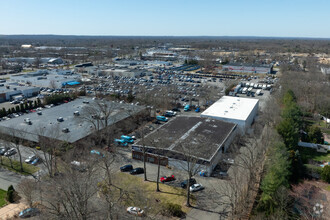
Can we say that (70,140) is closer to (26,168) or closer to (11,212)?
(26,168)

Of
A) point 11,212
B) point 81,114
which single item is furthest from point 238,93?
point 11,212

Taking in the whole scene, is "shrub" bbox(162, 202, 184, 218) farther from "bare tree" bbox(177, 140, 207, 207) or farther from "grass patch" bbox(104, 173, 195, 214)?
"bare tree" bbox(177, 140, 207, 207)

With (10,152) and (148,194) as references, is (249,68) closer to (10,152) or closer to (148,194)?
(148,194)

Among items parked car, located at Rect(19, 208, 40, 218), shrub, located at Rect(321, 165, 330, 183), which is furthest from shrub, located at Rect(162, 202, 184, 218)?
shrub, located at Rect(321, 165, 330, 183)

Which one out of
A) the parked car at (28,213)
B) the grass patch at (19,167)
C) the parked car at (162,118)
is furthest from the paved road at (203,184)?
the parked car at (162,118)

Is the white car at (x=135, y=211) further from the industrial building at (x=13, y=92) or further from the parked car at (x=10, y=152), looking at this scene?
the industrial building at (x=13, y=92)

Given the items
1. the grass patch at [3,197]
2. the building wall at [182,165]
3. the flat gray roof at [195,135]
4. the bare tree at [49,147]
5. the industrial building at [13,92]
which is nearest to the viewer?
the grass patch at [3,197]
